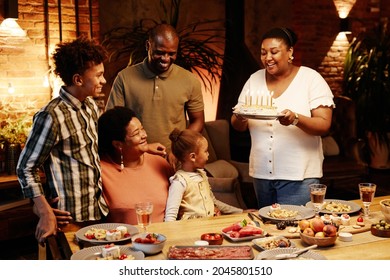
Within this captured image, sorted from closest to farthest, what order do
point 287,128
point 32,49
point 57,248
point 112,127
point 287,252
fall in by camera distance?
point 287,252 → point 57,248 → point 112,127 → point 287,128 → point 32,49

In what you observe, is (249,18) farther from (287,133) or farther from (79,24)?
(287,133)

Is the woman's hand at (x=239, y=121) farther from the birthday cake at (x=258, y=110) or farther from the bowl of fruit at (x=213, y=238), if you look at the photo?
the bowl of fruit at (x=213, y=238)

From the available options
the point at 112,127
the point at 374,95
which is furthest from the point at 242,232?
the point at 374,95

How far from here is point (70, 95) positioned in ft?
7.72

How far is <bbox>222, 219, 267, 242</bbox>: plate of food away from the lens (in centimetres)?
206

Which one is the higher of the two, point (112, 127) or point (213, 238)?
point (112, 127)

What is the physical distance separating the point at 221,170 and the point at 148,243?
2743 mm

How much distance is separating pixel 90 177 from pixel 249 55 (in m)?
4.07

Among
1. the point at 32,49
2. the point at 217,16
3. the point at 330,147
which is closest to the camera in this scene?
the point at 32,49

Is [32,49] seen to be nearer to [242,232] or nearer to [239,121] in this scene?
[239,121]

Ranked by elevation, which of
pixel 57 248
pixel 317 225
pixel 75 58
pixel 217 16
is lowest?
pixel 57 248

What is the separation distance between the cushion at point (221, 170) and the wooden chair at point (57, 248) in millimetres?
2344

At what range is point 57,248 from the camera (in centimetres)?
210

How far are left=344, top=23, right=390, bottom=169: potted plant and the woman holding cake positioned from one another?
13.1 ft
